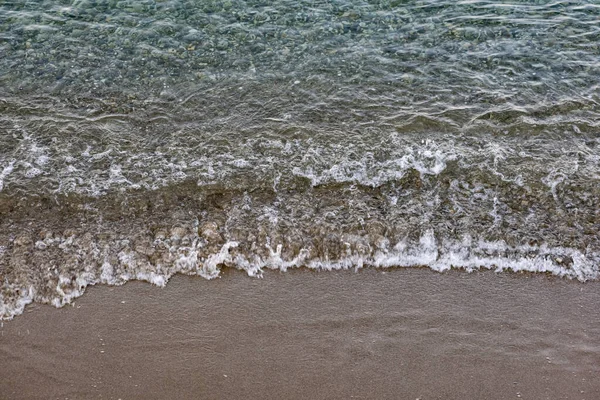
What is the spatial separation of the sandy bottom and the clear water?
31 cm

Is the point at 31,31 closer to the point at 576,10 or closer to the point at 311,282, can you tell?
the point at 311,282

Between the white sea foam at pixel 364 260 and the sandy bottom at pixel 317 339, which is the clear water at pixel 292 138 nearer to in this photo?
the white sea foam at pixel 364 260

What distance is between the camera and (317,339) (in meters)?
5.61

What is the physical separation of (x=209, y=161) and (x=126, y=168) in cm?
109

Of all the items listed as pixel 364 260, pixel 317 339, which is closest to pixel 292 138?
pixel 364 260

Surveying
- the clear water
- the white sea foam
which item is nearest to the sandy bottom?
the white sea foam

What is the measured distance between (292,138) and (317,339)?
3.49 meters

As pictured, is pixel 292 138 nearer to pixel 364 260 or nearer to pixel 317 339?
pixel 364 260

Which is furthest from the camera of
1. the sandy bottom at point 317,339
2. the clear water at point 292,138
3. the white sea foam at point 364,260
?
the clear water at point 292,138

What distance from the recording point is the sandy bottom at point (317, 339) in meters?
5.21

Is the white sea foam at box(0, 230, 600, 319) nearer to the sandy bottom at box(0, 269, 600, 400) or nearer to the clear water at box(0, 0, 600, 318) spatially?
the clear water at box(0, 0, 600, 318)

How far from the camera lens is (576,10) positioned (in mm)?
11297

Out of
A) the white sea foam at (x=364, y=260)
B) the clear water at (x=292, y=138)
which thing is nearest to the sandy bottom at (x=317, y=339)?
the white sea foam at (x=364, y=260)

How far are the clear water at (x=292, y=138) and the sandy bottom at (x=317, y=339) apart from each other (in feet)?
1.03
